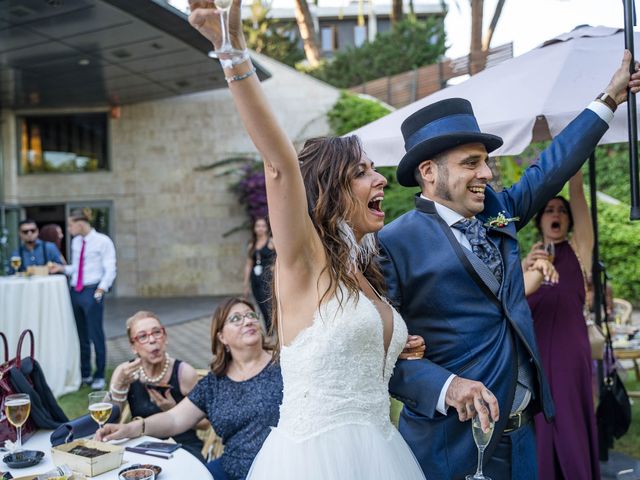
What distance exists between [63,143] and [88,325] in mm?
10132

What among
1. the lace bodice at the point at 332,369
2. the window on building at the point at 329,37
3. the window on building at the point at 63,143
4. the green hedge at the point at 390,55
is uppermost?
the window on building at the point at 329,37

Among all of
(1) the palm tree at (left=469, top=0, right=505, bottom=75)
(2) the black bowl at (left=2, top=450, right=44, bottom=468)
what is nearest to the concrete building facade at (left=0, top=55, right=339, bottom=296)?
(1) the palm tree at (left=469, top=0, right=505, bottom=75)

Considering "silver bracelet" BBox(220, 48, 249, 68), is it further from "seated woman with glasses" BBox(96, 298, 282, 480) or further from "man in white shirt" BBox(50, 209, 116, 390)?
"man in white shirt" BBox(50, 209, 116, 390)

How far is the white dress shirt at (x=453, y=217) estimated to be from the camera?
196 centimetres

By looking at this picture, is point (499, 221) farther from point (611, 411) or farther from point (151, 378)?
point (611, 411)

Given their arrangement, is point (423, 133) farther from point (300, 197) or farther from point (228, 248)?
point (228, 248)

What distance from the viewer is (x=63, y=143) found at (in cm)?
1597

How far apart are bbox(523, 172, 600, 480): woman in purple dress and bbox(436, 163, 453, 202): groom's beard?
1305 millimetres

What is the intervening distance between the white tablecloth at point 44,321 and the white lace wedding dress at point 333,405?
5490mm

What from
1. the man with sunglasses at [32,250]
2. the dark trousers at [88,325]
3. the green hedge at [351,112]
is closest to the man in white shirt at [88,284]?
the dark trousers at [88,325]

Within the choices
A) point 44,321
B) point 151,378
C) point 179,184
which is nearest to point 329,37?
point 179,184

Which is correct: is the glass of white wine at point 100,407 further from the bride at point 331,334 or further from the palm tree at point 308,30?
the palm tree at point 308,30

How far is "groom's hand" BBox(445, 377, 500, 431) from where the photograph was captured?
1788mm

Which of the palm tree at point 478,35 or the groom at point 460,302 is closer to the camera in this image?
the groom at point 460,302
